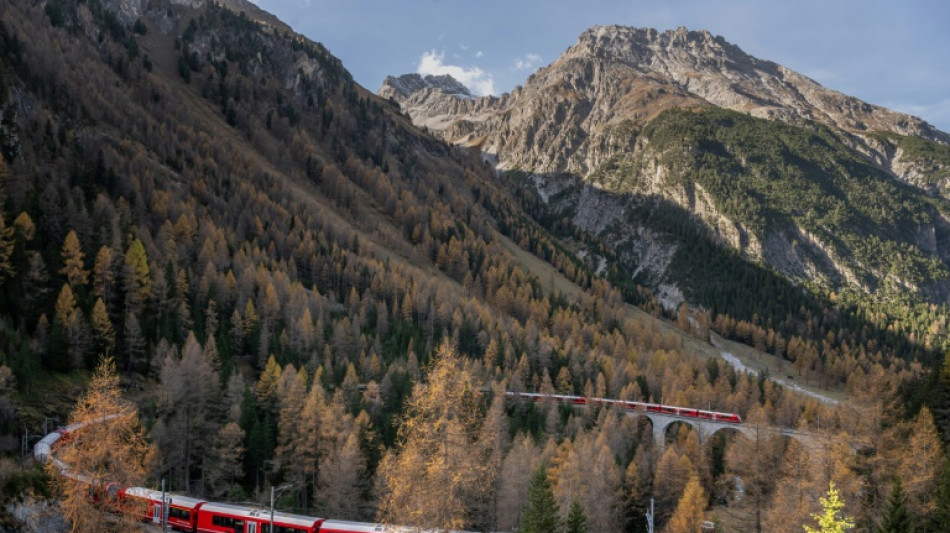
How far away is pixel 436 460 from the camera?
2342 centimetres

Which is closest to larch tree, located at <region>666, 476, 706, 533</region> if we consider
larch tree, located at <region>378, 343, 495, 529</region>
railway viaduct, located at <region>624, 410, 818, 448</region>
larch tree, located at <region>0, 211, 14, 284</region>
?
larch tree, located at <region>378, 343, 495, 529</region>

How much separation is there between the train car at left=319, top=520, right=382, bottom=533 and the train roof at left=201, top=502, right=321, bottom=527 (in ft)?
2.84

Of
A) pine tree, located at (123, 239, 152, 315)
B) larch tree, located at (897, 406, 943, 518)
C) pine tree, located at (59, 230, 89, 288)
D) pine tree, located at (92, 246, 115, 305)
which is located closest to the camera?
larch tree, located at (897, 406, 943, 518)

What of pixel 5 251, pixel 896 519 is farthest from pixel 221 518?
pixel 5 251

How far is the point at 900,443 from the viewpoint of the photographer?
52.6 meters

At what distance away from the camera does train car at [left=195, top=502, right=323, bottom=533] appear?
42.3m

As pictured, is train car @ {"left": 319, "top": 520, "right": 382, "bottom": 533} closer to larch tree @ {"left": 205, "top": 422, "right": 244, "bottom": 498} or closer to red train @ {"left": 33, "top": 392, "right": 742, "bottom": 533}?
red train @ {"left": 33, "top": 392, "right": 742, "bottom": 533}

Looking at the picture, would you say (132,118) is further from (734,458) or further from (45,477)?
(734,458)

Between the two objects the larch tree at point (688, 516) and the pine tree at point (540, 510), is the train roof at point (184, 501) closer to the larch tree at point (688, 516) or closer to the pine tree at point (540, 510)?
the pine tree at point (540, 510)

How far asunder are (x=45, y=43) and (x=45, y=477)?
5577 inches

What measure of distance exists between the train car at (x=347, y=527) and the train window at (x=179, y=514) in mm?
11342

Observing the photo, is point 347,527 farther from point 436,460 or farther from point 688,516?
point 688,516

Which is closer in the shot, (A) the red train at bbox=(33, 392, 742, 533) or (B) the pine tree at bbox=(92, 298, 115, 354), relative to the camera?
(A) the red train at bbox=(33, 392, 742, 533)

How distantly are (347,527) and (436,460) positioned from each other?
21407mm
